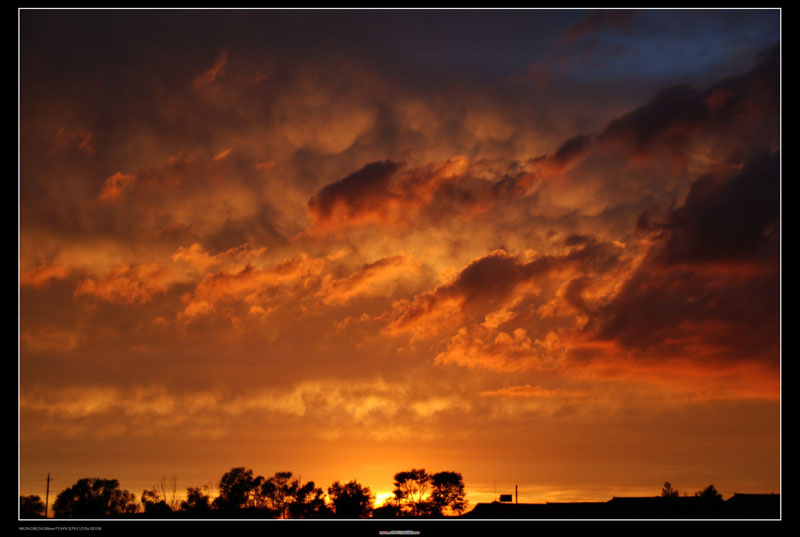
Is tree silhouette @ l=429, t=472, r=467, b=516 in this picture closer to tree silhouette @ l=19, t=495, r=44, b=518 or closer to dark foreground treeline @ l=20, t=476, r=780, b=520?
dark foreground treeline @ l=20, t=476, r=780, b=520

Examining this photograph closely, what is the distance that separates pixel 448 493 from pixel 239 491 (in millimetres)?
9744

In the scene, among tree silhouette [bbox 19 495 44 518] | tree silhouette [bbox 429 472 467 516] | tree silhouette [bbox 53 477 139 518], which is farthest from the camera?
tree silhouette [bbox 429 472 467 516]

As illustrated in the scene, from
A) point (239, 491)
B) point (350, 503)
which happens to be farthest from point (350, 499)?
point (239, 491)

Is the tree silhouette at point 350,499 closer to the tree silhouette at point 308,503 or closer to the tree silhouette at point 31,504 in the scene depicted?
the tree silhouette at point 308,503

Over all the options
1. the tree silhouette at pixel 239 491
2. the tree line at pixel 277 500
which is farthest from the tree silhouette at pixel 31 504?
the tree silhouette at pixel 239 491

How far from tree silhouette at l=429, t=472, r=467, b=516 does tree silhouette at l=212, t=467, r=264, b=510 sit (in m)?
6.94

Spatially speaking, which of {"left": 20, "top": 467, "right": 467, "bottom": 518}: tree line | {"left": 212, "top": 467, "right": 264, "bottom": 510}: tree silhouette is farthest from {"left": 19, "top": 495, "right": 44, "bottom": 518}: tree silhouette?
{"left": 212, "top": 467, "right": 264, "bottom": 510}: tree silhouette

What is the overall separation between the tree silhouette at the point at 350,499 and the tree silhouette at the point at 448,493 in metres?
1.99

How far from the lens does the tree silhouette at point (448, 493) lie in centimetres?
2262

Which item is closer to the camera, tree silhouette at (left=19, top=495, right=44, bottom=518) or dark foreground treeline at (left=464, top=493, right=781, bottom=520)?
tree silhouette at (left=19, top=495, right=44, bottom=518)

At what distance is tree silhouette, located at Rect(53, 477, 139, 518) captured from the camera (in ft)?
64.2

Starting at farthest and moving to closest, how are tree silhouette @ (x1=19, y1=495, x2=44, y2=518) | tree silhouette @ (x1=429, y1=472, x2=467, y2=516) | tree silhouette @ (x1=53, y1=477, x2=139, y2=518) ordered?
tree silhouette @ (x1=429, y1=472, x2=467, y2=516) → tree silhouette @ (x1=53, y1=477, x2=139, y2=518) → tree silhouette @ (x1=19, y1=495, x2=44, y2=518)
